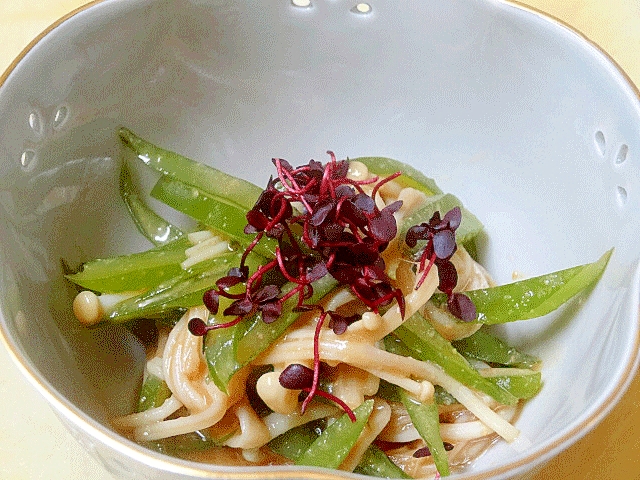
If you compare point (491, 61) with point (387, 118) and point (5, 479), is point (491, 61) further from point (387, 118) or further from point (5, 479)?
point (5, 479)

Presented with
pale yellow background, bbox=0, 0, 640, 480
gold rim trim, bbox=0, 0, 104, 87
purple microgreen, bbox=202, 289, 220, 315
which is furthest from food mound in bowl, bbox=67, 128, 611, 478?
gold rim trim, bbox=0, 0, 104, 87

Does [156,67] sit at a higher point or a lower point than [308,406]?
higher

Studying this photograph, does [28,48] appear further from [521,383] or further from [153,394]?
[521,383]

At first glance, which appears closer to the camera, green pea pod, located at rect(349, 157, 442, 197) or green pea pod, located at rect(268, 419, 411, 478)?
green pea pod, located at rect(268, 419, 411, 478)

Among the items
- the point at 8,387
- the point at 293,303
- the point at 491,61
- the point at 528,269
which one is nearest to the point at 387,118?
the point at 491,61

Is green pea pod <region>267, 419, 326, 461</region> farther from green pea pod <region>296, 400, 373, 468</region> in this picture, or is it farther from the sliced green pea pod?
the sliced green pea pod

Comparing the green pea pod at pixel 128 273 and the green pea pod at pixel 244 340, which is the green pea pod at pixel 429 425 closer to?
the green pea pod at pixel 244 340

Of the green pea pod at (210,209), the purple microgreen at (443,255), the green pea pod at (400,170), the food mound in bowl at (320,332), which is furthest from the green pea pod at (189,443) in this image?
the green pea pod at (400,170)
